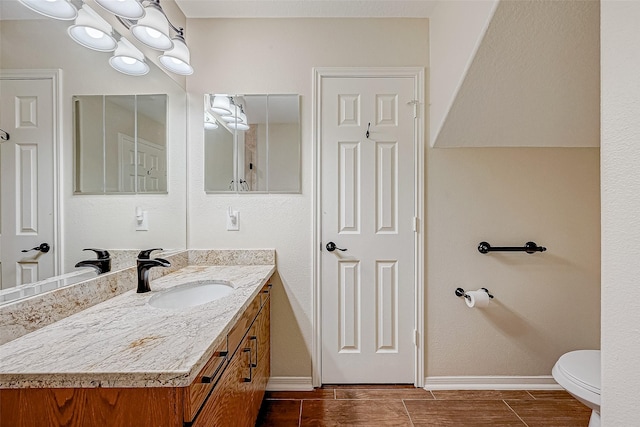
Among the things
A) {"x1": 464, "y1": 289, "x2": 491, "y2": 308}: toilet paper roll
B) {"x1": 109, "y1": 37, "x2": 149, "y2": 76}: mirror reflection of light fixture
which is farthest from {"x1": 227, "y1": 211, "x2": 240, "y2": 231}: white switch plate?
{"x1": 464, "y1": 289, "x2": 491, "y2": 308}: toilet paper roll

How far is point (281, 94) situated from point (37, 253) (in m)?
1.51

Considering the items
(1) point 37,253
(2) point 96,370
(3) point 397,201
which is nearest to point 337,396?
(3) point 397,201

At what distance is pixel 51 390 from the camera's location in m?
0.70

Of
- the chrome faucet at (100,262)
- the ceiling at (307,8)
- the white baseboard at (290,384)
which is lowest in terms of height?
the white baseboard at (290,384)

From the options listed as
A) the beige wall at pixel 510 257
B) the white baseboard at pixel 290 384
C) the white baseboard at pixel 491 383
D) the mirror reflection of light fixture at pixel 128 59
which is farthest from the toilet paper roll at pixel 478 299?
the mirror reflection of light fixture at pixel 128 59

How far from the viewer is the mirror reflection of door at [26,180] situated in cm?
86

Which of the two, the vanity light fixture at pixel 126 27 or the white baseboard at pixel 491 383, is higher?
the vanity light fixture at pixel 126 27

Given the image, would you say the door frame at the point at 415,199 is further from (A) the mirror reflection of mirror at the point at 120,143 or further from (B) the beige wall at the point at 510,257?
(A) the mirror reflection of mirror at the point at 120,143

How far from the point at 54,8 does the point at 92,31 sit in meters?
0.17

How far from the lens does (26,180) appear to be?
922 millimetres

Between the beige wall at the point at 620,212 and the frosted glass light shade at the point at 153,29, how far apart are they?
1.65 metres

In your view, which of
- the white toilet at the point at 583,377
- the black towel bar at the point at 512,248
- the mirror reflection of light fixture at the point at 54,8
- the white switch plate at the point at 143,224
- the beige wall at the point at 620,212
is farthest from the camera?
the black towel bar at the point at 512,248

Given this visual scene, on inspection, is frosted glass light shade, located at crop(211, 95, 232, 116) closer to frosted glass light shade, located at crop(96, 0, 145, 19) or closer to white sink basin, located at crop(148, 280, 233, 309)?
frosted glass light shade, located at crop(96, 0, 145, 19)

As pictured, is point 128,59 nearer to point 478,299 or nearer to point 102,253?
point 102,253
